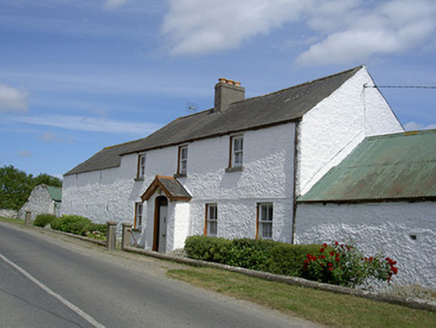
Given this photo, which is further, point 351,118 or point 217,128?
point 217,128

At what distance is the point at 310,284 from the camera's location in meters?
11.0

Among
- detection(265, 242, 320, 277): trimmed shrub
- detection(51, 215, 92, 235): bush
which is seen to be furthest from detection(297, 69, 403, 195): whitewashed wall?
detection(51, 215, 92, 235): bush

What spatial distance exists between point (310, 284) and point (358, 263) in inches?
53.3

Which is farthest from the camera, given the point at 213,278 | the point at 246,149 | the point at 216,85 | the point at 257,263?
the point at 216,85

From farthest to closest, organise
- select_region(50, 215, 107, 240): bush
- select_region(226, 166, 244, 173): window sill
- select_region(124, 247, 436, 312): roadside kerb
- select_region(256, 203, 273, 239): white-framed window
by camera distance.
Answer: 1. select_region(50, 215, 107, 240): bush
2. select_region(226, 166, 244, 173): window sill
3. select_region(256, 203, 273, 239): white-framed window
4. select_region(124, 247, 436, 312): roadside kerb

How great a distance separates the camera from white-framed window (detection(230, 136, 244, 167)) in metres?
18.3

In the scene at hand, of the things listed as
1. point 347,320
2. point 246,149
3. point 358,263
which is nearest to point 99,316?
point 347,320

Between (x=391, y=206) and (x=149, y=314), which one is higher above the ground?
(x=391, y=206)

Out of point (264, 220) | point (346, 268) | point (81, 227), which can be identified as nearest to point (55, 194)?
point (81, 227)

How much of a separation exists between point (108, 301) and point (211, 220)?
1059 cm

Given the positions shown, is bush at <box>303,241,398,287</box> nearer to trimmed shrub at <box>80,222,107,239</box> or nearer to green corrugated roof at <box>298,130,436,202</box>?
green corrugated roof at <box>298,130,436,202</box>

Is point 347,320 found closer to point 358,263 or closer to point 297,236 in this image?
point 358,263

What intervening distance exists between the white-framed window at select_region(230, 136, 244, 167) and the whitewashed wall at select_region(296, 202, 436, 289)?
14.5ft

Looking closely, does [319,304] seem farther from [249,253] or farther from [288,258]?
[249,253]
